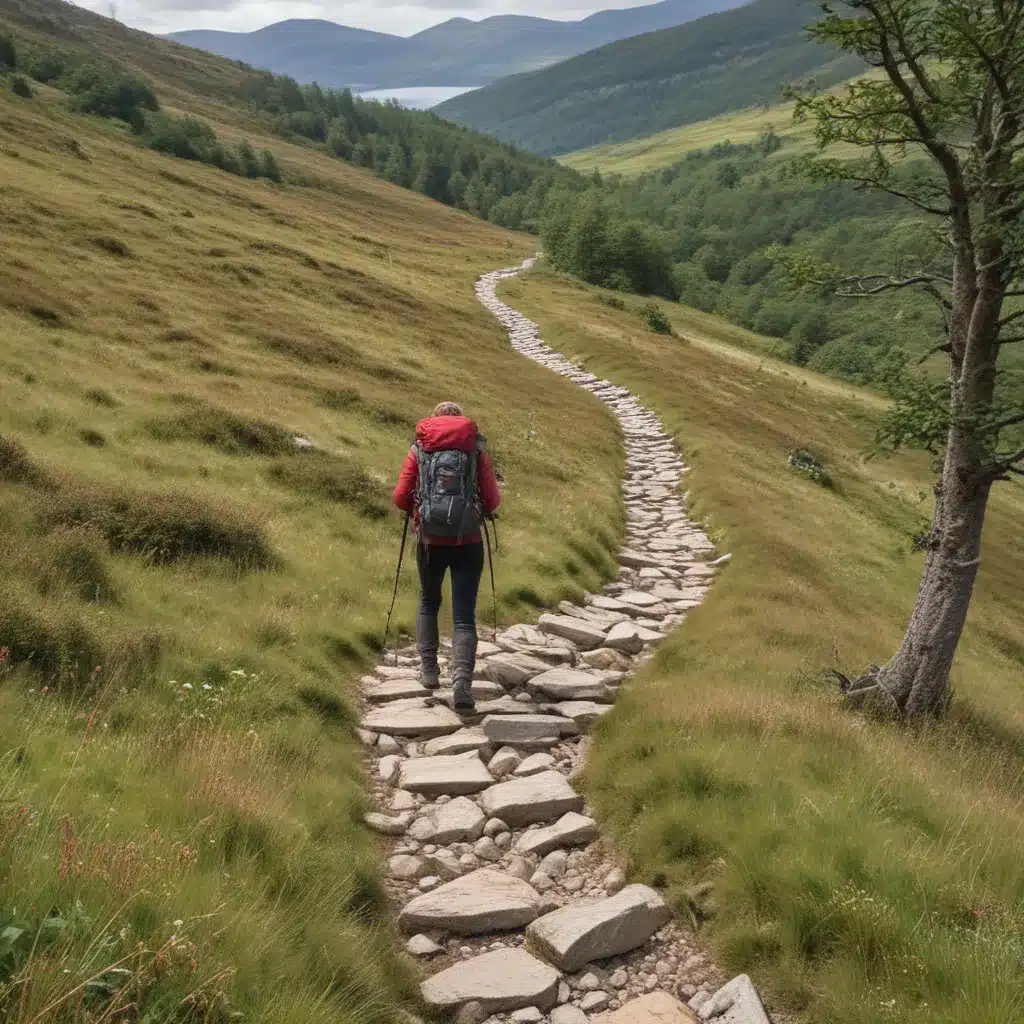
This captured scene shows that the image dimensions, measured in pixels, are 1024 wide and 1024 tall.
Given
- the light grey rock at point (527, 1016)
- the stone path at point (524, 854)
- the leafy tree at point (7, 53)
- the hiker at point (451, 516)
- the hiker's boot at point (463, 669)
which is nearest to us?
the light grey rock at point (527, 1016)

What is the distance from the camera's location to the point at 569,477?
23.8m

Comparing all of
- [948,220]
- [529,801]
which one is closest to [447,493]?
[529,801]

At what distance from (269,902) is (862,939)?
3705 millimetres

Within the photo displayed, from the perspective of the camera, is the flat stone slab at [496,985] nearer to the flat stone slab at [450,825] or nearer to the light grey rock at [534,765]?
the flat stone slab at [450,825]

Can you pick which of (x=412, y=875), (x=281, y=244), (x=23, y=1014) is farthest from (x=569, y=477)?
(x=281, y=244)

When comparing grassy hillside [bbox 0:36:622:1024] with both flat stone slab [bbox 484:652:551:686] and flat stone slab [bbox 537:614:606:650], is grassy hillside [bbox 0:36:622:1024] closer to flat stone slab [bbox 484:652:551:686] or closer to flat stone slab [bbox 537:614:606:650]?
flat stone slab [bbox 537:614:606:650]

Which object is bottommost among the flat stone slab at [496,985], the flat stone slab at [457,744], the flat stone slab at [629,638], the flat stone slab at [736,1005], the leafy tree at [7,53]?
the flat stone slab at [629,638]

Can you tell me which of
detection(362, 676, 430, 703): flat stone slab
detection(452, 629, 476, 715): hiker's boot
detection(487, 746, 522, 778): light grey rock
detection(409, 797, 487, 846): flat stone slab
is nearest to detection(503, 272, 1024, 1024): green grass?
detection(487, 746, 522, 778): light grey rock

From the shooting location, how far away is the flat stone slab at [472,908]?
6402mm

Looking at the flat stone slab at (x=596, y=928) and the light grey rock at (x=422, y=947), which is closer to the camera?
the flat stone slab at (x=596, y=928)

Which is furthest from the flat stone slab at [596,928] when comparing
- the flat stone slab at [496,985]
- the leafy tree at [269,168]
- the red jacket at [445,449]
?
the leafy tree at [269,168]

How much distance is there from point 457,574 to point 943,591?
652 centimetres

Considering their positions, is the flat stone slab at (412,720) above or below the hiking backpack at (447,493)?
below

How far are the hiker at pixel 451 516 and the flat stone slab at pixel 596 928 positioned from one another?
4.02 metres
